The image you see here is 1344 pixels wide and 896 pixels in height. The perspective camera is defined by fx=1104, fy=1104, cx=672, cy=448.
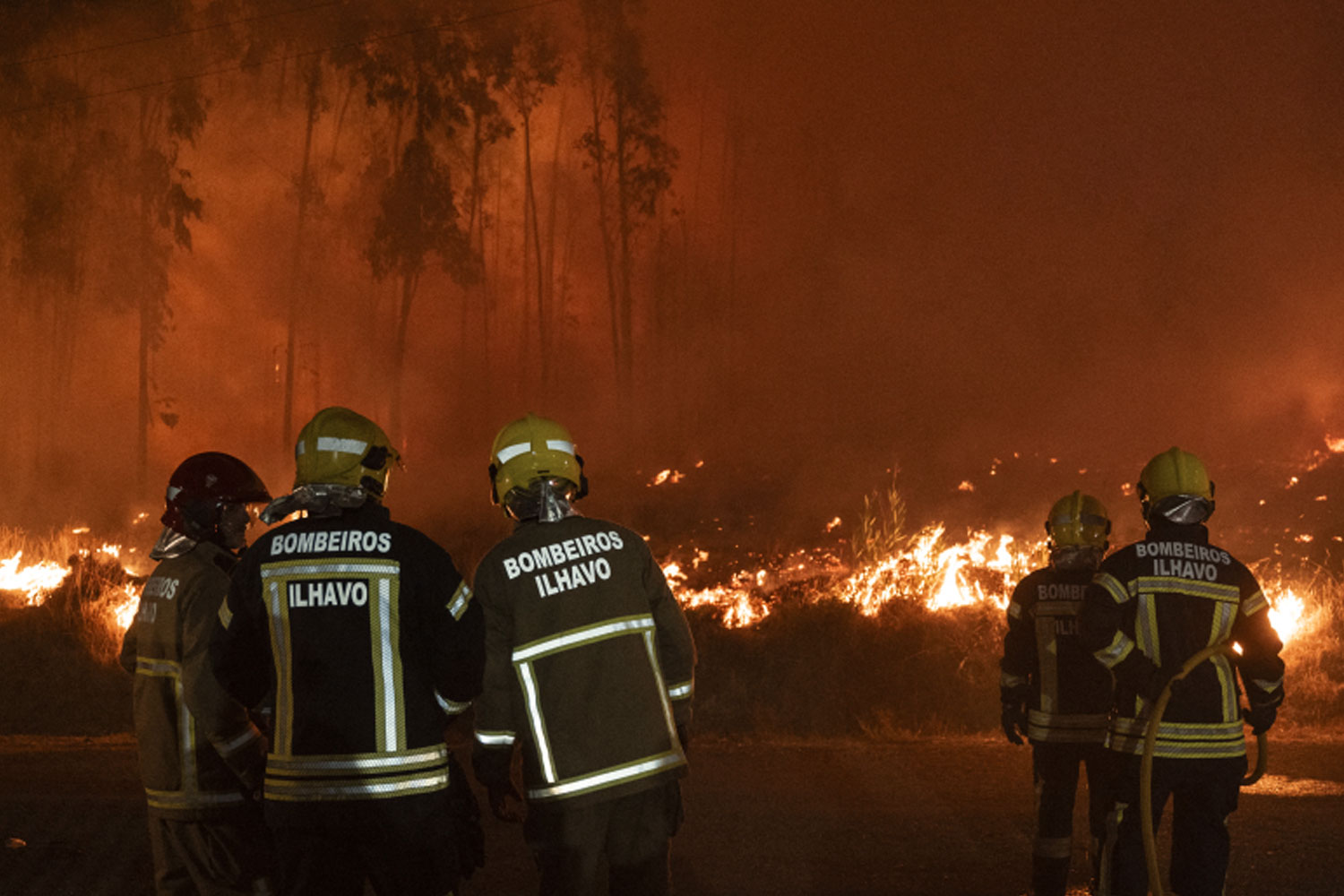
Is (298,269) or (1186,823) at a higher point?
(298,269)

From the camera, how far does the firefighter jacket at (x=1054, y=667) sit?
202 inches

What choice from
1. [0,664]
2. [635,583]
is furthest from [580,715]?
[0,664]

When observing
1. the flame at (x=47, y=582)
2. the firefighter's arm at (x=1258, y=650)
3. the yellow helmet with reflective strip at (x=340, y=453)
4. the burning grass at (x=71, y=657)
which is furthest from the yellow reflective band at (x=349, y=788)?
the flame at (x=47, y=582)

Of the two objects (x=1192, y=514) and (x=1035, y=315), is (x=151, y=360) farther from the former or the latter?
(x=1192, y=514)

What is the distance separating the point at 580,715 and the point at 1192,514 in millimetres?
2704

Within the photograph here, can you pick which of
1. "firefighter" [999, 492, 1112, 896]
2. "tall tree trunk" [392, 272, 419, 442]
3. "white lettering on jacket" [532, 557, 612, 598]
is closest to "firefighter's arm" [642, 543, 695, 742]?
"white lettering on jacket" [532, 557, 612, 598]

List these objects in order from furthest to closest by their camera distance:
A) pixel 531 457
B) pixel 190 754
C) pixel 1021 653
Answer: pixel 1021 653 → pixel 190 754 → pixel 531 457

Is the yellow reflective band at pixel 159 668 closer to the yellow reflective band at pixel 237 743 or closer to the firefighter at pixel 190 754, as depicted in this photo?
the firefighter at pixel 190 754

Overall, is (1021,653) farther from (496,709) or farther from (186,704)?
(186,704)

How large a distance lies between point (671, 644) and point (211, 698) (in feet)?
5.23

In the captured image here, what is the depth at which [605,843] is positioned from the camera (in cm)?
347

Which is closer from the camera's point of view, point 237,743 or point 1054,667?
point 237,743

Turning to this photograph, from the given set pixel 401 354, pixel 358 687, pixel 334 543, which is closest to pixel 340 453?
pixel 334 543

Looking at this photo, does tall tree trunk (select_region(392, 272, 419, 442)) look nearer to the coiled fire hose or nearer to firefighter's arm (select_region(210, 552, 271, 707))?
firefighter's arm (select_region(210, 552, 271, 707))
